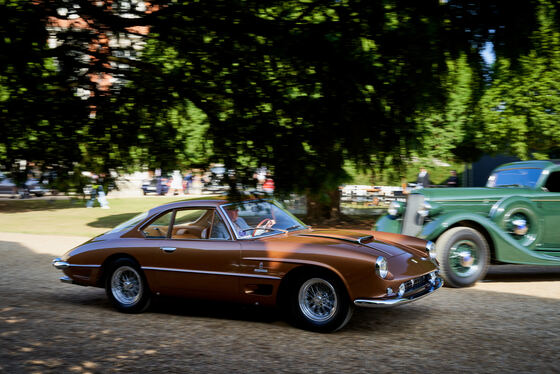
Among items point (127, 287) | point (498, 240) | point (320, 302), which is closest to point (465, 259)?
point (498, 240)

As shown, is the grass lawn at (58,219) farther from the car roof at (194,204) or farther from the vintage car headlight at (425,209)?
the car roof at (194,204)

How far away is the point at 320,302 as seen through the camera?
5.56m

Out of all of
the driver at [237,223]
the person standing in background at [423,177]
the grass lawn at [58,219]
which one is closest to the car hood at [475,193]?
the driver at [237,223]

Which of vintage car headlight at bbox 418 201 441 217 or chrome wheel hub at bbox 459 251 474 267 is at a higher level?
vintage car headlight at bbox 418 201 441 217

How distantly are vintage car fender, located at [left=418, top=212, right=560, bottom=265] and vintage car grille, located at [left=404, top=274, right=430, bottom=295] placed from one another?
2363 mm

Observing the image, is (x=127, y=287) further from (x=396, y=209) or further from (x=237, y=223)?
(x=396, y=209)

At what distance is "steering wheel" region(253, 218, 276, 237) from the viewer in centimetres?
629

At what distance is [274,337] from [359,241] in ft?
4.55

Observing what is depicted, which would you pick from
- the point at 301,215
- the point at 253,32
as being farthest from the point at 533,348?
the point at 301,215

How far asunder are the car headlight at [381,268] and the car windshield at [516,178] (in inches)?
190

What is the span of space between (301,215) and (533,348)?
12.5 meters

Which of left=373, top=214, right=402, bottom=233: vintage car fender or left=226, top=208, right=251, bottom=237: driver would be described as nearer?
left=226, top=208, right=251, bottom=237: driver

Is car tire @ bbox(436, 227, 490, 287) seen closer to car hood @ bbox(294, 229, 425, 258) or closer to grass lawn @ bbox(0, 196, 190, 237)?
car hood @ bbox(294, 229, 425, 258)

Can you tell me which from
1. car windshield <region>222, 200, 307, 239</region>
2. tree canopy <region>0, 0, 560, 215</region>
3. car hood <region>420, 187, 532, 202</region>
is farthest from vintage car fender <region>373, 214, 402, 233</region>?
tree canopy <region>0, 0, 560, 215</region>
